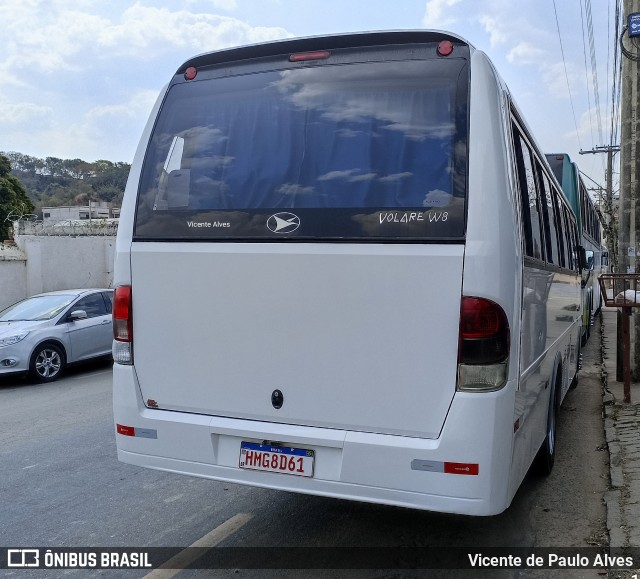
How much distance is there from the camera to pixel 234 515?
4840mm

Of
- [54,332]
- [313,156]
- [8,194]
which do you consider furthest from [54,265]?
[8,194]

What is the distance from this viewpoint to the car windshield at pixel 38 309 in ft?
38.8

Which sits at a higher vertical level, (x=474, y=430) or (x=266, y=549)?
(x=474, y=430)

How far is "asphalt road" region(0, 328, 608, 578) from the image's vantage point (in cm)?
441

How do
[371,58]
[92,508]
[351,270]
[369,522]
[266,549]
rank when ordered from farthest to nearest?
[92,508] < [369,522] < [266,549] < [371,58] < [351,270]

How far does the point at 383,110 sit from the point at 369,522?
2711 millimetres

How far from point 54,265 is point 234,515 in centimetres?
2116

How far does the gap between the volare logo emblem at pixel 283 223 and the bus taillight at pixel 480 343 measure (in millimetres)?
993

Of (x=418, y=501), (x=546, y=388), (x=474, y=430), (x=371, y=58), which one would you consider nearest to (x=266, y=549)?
(x=418, y=501)

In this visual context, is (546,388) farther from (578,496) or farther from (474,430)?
(474,430)

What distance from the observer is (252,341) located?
3.81 metres

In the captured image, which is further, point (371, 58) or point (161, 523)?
point (161, 523)

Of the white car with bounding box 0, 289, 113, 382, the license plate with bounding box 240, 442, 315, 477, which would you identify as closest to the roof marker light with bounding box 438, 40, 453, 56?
the license plate with bounding box 240, 442, 315, 477

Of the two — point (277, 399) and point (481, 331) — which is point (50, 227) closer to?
point (277, 399)
